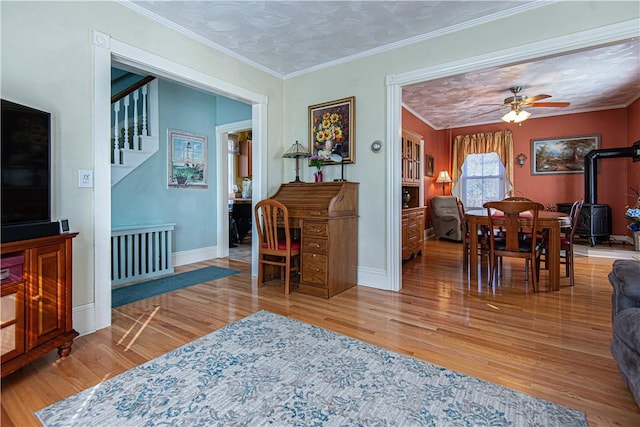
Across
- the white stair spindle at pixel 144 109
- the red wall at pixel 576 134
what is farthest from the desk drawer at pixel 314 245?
the red wall at pixel 576 134

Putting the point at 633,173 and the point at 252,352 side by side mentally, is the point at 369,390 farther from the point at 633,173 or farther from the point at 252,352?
the point at 633,173

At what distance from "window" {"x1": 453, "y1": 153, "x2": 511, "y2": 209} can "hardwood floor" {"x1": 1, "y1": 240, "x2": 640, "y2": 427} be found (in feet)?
11.7

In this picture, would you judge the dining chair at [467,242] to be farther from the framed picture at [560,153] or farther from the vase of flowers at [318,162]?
the framed picture at [560,153]

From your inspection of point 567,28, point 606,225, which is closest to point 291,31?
point 567,28

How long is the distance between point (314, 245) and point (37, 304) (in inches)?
80.5

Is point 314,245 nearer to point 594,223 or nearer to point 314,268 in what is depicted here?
point 314,268

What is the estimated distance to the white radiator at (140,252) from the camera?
350 cm

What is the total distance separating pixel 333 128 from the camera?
3.65 metres

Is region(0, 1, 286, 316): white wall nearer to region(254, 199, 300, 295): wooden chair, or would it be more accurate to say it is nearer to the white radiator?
the white radiator

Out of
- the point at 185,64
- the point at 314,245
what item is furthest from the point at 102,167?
the point at 314,245

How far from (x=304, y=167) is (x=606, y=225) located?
18.2ft

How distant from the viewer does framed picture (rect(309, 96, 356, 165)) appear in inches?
139

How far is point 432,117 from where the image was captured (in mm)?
6480

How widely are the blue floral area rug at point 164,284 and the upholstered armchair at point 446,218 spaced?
4395mm
